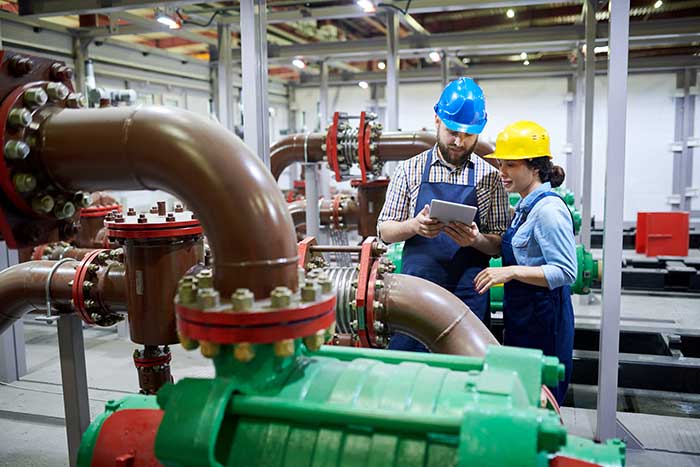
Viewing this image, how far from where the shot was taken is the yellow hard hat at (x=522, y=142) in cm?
230

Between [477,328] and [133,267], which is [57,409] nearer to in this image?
[133,267]

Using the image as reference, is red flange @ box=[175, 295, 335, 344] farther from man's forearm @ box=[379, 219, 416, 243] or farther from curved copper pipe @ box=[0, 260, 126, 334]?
curved copper pipe @ box=[0, 260, 126, 334]

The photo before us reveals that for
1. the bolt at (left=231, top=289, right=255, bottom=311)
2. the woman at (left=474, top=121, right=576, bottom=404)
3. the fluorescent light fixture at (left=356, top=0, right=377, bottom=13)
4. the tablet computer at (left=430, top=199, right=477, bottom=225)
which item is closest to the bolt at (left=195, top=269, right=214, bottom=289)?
the bolt at (left=231, top=289, right=255, bottom=311)

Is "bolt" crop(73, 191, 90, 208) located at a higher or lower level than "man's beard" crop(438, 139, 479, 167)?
lower

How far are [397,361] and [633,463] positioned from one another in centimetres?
194

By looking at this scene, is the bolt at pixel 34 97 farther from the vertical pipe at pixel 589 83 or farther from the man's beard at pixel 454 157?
the vertical pipe at pixel 589 83

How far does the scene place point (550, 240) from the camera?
2.19 meters

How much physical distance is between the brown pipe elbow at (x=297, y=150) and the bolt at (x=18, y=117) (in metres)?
3.00

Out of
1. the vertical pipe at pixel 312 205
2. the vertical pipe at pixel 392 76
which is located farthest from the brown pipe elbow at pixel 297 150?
the vertical pipe at pixel 392 76

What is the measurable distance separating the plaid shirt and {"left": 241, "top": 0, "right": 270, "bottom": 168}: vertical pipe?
0.59 m

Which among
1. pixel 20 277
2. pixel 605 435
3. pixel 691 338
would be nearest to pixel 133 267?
pixel 20 277

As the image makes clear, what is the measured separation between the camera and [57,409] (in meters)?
3.21

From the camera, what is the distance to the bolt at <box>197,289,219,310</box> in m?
1.00

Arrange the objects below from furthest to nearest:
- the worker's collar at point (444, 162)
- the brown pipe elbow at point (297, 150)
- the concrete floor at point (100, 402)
→ 1. the brown pipe elbow at point (297, 150)
2. the concrete floor at point (100, 402)
3. the worker's collar at point (444, 162)
